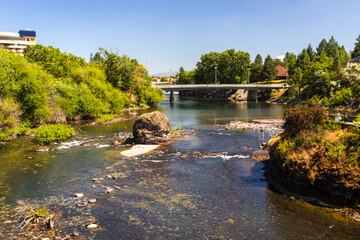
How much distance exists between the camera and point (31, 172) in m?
27.4

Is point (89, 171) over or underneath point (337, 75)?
underneath

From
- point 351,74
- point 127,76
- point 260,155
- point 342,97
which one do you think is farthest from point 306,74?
point 260,155

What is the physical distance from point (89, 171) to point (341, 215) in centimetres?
2272

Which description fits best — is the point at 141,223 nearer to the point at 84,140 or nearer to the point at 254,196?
the point at 254,196

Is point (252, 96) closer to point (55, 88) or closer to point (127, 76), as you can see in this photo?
point (127, 76)

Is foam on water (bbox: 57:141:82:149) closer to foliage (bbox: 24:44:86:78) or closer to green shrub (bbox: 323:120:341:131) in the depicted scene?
green shrub (bbox: 323:120:341:131)

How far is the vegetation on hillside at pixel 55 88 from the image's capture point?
43.2 m

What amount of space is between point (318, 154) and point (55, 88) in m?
54.4

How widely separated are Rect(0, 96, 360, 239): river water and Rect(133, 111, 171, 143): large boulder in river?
5.41m

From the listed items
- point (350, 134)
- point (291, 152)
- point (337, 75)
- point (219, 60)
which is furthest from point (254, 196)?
point (219, 60)

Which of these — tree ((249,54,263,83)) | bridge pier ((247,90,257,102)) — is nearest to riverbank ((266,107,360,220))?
bridge pier ((247,90,257,102))

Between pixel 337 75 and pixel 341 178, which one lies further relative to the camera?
pixel 337 75

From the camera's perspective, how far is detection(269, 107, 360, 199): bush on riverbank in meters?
19.7

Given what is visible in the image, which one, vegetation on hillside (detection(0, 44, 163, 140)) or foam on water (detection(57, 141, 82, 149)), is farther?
vegetation on hillside (detection(0, 44, 163, 140))
